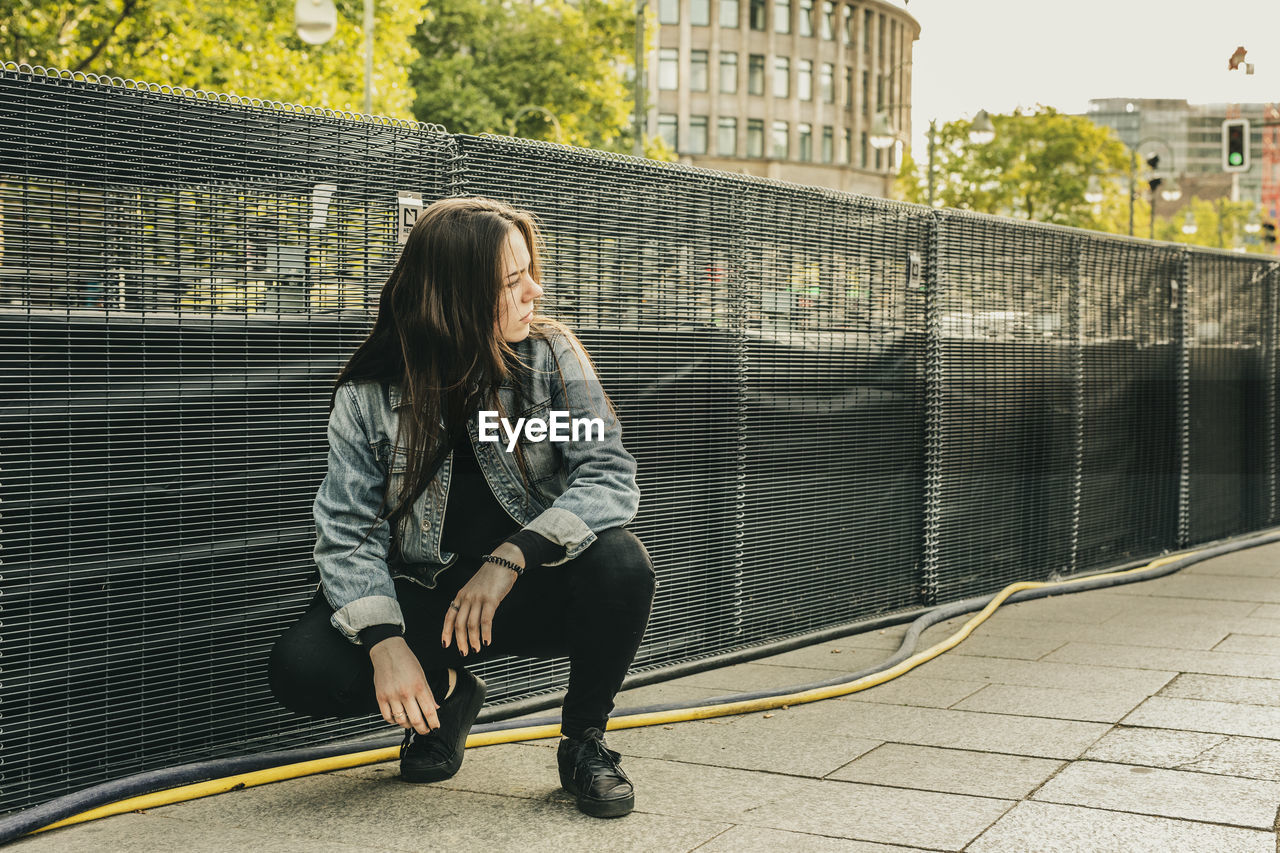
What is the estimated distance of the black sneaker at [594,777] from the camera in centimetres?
358

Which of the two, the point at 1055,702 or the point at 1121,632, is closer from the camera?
the point at 1055,702

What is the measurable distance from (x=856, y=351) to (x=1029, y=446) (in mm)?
1708

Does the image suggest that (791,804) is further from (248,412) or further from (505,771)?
(248,412)

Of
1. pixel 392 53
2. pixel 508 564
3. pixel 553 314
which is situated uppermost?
pixel 392 53

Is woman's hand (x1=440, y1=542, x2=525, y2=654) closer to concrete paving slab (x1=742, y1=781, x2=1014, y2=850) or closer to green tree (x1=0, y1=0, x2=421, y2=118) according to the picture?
concrete paving slab (x1=742, y1=781, x2=1014, y2=850)

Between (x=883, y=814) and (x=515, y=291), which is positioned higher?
(x=515, y=291)

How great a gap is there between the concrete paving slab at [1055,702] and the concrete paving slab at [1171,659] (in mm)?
536

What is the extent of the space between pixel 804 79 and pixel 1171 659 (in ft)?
221

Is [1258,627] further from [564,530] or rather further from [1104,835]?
[564,530]

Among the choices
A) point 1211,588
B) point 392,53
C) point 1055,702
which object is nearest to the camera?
point 1055,702

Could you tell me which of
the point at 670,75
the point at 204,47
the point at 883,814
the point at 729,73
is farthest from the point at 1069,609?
the point at 729,73

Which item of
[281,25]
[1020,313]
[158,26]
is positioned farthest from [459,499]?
[281,25]

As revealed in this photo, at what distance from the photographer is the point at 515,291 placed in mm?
3691

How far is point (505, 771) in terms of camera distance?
4031mm
